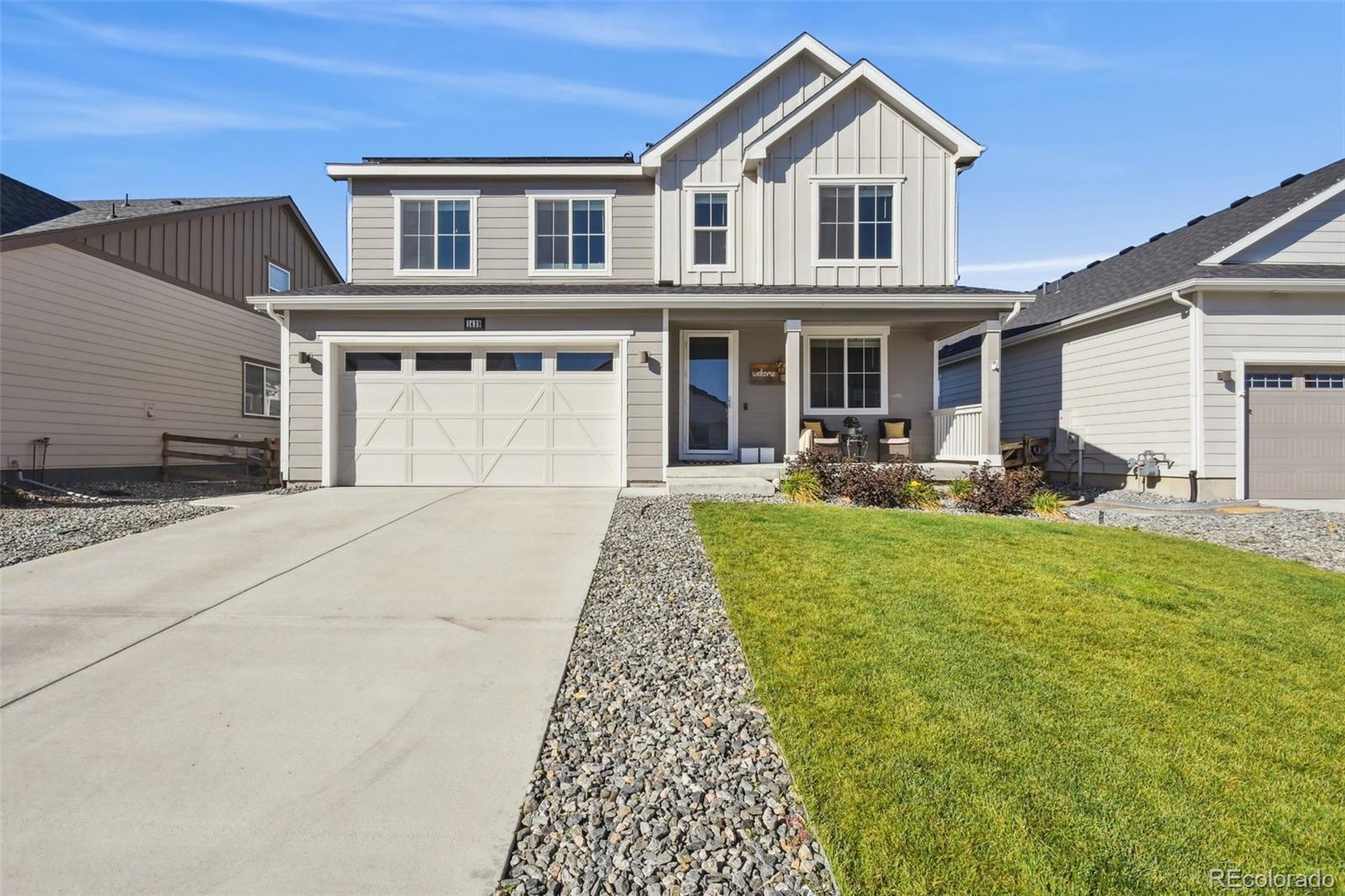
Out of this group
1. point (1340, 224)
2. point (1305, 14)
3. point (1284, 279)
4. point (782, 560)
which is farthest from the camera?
point (1340, 224)

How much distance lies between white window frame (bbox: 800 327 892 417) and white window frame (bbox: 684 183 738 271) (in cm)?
213

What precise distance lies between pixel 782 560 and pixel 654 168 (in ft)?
29.9

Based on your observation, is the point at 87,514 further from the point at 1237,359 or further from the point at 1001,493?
the point at 1237,359

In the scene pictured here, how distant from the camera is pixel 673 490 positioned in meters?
9.92

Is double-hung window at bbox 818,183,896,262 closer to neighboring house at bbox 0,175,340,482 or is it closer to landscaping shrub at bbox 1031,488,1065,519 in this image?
landscaping shrub at bbox 1031,488,1065,519

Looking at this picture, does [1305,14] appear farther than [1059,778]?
Yes

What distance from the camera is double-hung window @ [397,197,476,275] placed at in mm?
12430

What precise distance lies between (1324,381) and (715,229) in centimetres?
1050

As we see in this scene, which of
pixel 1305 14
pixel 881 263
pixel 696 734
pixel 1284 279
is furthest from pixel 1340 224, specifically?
pixel 696 734

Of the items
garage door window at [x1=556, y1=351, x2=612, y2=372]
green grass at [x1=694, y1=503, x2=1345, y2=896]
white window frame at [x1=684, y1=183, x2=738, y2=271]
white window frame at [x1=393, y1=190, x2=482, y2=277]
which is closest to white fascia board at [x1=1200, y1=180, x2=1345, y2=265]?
green grass at [x1=694, y1=503, x2=1345, y2=896]

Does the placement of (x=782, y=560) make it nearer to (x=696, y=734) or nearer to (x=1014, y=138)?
(x=696, y=734)

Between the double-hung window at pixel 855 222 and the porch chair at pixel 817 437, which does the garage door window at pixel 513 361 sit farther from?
the double-hung window at pixel 855 222

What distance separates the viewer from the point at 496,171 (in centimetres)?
1220

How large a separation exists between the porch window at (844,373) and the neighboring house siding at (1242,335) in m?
5.11
